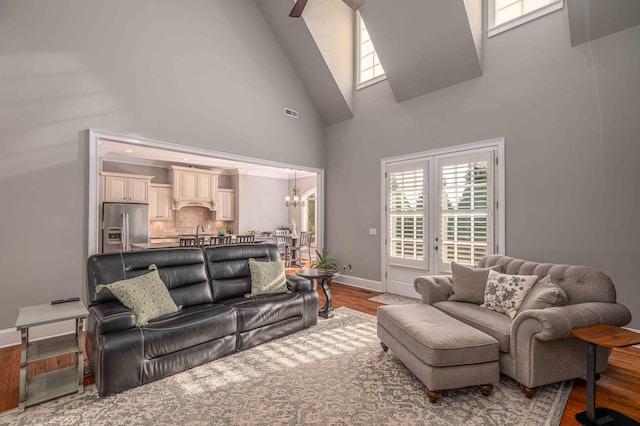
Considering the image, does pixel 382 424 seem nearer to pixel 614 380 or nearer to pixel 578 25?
pixel 614 380

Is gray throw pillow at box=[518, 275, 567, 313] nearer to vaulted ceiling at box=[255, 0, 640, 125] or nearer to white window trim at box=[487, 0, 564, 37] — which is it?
vaulted ceiling at box=[255, 0, 640, 125]

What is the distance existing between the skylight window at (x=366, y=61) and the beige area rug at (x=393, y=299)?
3878mm

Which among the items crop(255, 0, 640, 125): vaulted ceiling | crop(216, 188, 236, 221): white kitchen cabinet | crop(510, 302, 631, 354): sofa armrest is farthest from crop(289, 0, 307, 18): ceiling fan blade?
crop(216, 188, 236, 221): white kitchen cabinet

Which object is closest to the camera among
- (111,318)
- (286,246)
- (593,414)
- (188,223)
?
(593,414)

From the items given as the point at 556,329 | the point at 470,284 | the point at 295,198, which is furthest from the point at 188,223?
the point at 556,329

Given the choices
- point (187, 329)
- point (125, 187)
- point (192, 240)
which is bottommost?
point (187, 329)

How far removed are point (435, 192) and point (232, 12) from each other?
4.50 m

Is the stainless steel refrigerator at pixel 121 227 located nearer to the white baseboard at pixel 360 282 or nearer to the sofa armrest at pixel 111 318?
the white baseboard at pixel 360 282

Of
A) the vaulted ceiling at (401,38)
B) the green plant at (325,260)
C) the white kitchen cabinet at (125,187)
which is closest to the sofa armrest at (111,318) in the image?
the green plant at (325,260)

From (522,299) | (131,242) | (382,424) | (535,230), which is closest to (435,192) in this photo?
(535,230)

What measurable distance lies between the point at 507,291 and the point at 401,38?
150 inches

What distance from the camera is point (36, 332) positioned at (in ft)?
11.3

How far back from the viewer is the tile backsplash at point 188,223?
8.68m

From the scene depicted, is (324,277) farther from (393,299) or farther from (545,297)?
(545,297)
